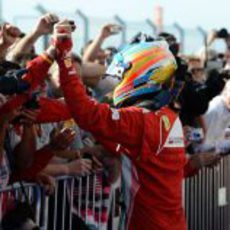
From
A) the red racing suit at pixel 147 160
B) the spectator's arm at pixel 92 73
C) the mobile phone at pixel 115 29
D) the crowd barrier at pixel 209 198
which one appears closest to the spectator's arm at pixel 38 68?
the red racing suit at pixel 147 160

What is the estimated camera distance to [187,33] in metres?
18.2

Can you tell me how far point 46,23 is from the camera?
494 cm

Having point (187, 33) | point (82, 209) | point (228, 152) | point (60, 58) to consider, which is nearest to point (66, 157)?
point (82, 209)

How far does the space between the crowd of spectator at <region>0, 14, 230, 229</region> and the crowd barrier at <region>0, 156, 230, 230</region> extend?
2.2 inches

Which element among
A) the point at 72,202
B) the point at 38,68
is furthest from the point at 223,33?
the point at 38,68

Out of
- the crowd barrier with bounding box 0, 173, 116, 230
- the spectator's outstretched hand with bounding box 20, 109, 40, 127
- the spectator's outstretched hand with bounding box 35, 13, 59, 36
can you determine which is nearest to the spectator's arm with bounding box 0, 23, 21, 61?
the spectator's outstretched hand with bounding box 35, 13, 59, 36

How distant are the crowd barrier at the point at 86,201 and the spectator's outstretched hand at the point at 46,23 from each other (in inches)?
40.5

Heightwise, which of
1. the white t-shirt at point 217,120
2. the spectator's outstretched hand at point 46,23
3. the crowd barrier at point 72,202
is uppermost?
the spectator's outstretched hand at point 46,23

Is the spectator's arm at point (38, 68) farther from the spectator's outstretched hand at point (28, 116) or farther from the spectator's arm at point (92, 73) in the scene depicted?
the spectator's arm at point (92, 73)

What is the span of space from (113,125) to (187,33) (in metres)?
14.0

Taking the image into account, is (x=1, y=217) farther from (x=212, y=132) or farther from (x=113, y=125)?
(x=212, y=132)

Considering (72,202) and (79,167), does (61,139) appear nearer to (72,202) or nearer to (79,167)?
(79,167)

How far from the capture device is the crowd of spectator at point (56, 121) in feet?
13.9

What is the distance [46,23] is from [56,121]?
66 cm
